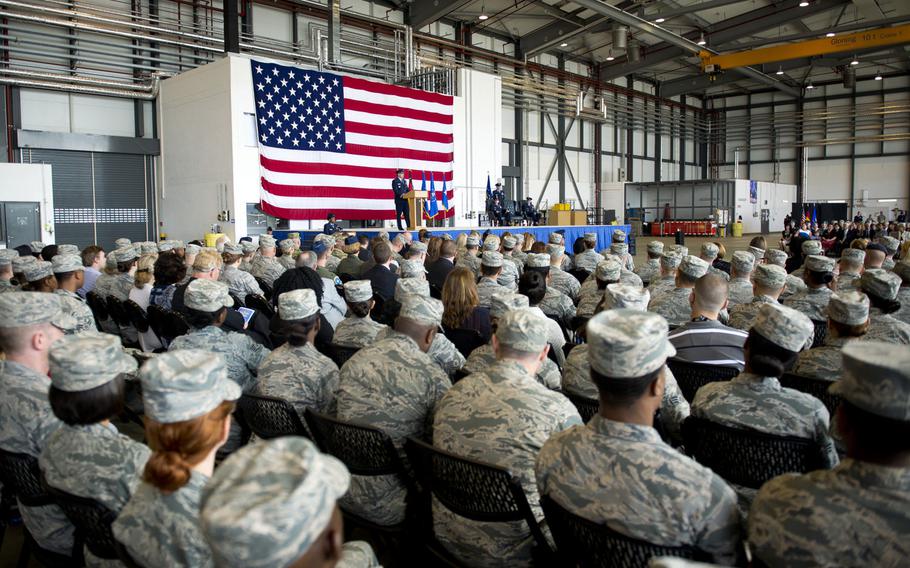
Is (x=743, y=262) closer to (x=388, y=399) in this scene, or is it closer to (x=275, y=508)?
(x=388, y=399)

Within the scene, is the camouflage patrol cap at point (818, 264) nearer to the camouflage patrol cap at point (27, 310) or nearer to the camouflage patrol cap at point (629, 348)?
the camouflage patrol cap at point (629, 348)

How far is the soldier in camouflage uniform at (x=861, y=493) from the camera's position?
1303 mm

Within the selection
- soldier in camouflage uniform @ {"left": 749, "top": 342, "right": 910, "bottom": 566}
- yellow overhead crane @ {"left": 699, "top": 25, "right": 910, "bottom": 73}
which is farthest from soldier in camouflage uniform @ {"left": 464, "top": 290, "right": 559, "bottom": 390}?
yellow overhead crane @ {"left": 699, "top": 25, "right": 910, "bottom": 73}

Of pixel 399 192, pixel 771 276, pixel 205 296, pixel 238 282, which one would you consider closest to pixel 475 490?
pixel 205 296

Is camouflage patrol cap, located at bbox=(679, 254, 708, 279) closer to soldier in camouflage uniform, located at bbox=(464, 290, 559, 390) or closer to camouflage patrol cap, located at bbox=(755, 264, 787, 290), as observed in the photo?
camouflage patrol cap, located at bbox=(755, 264, 787, 290)

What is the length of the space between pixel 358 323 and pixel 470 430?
1928mm

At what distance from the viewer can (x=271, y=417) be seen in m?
2.72

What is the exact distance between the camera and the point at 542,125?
26.3m

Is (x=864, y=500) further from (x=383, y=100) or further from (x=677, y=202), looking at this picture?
(x=677, y=202)

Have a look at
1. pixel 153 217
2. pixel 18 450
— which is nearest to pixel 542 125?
pixel 153 217

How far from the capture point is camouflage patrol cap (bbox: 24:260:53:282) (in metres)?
4.36

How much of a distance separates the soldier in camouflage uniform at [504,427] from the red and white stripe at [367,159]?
12674 mm

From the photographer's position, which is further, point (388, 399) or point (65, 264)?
point (65, 264)

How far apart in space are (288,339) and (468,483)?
143cm
